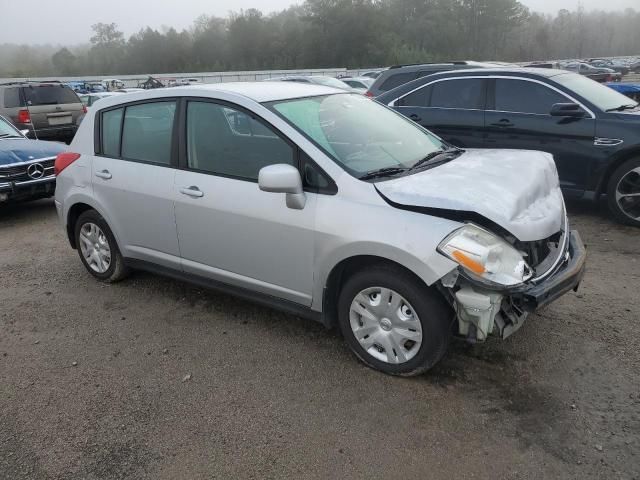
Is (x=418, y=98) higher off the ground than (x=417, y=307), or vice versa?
(x=418, y=98)

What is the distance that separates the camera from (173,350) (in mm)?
3711

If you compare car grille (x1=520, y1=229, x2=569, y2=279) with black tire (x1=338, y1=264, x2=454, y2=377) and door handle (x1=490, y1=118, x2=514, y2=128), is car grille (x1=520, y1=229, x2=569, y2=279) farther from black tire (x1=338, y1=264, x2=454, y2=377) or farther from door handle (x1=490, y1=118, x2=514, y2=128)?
door handle (x1=490, y1=118, x2=514, y2=128)

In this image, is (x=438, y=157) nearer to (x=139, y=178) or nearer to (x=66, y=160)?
(x=139, y=178)

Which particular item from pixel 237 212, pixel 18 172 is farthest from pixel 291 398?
pixel 18 172

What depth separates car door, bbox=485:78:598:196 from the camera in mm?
5961

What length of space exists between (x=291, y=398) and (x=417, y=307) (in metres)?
0.88

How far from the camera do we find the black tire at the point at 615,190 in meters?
5.70

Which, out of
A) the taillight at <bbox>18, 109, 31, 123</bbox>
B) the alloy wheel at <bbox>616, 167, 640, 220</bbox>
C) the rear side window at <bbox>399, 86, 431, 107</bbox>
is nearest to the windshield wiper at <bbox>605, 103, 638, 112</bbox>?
the alloy wheel at <bbox>616, 167, 640, 220</bbox>

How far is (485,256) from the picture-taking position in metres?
2.77

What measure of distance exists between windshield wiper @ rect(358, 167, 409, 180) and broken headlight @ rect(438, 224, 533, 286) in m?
0.67

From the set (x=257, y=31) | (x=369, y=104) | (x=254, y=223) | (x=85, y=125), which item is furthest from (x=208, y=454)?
(x=257, y=31)

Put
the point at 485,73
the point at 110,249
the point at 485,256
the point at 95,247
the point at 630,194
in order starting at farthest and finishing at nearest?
1. the point at 485,73
2. the point at 630,194
3. the point at 95,247
4. the point at 110,249
5. the point at 485,256

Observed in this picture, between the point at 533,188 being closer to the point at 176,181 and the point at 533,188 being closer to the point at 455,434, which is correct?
the point at 455,434

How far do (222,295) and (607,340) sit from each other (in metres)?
2.83
